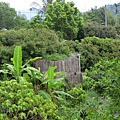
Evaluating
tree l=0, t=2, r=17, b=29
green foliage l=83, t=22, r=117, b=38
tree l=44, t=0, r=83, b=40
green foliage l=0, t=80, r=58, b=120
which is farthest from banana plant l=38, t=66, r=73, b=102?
tree l=0, t=2, r=17, b=29

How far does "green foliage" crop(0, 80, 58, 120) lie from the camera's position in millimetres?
3773

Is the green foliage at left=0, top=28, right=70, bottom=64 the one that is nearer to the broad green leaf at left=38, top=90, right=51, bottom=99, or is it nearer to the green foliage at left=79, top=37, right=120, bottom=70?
the broad green leaf at left=38, top=90, right=51, bottom=99

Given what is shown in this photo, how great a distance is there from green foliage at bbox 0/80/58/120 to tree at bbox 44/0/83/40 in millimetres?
9273

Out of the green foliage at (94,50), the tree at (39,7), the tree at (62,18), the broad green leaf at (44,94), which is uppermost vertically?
the tree at (39,7)

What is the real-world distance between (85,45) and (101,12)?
948cm

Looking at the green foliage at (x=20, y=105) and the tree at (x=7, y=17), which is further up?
the tree at (x=7, y=17)

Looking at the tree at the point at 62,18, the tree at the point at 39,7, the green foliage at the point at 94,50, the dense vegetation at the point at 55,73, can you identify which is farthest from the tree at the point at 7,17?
the green foliage at the point at 94,50

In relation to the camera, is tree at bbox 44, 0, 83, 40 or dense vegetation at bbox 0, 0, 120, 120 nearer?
dense vegetation at bbox 0, 0, 120, 120

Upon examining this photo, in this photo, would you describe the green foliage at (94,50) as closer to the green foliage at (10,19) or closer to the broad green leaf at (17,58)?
the broad green leaf at (17,58)

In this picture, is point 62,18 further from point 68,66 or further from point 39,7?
point 68,66

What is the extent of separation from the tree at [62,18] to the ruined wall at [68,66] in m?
4.91

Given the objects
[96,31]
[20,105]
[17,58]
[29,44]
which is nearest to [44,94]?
[17,58]

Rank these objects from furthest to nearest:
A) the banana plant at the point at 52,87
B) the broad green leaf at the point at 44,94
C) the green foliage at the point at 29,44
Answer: the green foliage at the point at 29,44 < the banana plant at the point at 52,87 < the broad green leaf at the point at 44,94

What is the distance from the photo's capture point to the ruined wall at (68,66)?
7.30 meters
